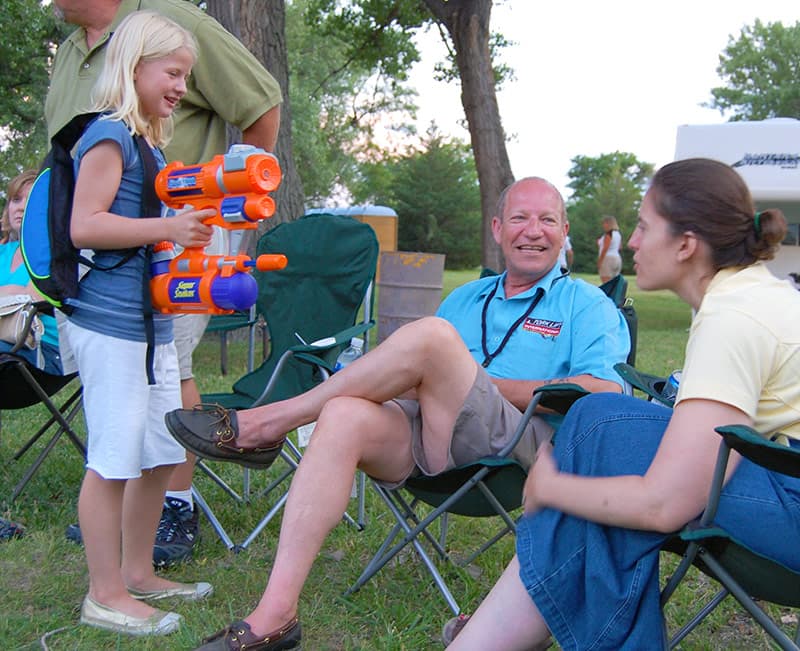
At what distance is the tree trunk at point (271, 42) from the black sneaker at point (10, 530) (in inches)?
145

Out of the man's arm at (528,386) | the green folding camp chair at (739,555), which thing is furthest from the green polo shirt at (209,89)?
the green folding camp chair at (739,555)

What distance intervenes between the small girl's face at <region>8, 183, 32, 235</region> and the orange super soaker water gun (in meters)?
1.78

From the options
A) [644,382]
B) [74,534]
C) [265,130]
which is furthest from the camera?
[265,130]

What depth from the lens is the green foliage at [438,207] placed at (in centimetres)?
3378

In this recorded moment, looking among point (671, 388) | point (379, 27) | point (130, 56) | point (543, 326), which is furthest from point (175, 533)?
point (379, 27)

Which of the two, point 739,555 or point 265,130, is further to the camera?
point 265,130

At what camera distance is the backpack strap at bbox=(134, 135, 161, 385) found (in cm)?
205

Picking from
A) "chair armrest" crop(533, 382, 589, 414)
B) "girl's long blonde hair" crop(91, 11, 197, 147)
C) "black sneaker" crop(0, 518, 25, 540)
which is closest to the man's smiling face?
"chair armrest" crop(533, 382, 589, 414)

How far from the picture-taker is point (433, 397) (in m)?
2.14

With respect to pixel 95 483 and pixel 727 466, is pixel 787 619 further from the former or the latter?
pixel 95 483

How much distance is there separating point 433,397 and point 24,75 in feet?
51.7

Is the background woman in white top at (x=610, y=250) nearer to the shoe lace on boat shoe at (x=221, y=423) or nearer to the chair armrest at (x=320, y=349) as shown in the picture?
the chair armrest at (x=320, y=349)

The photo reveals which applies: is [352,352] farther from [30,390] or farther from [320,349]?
[30,390]

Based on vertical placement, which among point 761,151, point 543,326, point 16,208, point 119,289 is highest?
point 761,151
